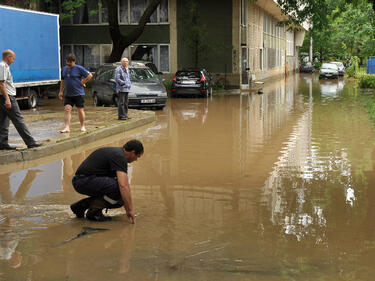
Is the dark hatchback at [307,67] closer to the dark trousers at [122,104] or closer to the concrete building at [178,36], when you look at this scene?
the concrete building at [178,36]

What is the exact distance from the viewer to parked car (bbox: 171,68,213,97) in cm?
2973

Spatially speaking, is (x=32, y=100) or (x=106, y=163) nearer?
(x=106, y=163)

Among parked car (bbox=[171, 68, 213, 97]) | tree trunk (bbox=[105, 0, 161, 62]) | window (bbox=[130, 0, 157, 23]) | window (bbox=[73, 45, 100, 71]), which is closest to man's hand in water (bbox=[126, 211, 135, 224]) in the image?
parked car (bbox=[171, 68, 213, 97])

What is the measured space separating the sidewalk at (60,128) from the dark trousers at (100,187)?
4.26 m

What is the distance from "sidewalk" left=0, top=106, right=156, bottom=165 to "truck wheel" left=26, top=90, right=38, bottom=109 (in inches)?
94.1

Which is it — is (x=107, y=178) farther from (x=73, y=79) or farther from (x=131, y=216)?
(x=73, y=79)

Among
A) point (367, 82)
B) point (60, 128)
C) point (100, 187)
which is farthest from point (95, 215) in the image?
point (367, 82)

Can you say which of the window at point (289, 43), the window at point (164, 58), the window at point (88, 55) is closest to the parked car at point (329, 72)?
the window at point (289, 43)

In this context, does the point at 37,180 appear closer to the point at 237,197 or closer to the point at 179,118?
the point at 237,197

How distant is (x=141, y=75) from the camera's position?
2195cm

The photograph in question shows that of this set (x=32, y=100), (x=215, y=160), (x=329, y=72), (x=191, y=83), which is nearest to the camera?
(x=215, y=160)

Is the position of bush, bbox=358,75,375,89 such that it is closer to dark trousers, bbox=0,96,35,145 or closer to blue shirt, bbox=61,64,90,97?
blue shirt, bbox=61,64,90,97

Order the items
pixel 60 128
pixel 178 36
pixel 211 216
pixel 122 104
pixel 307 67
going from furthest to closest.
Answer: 1. pixel 307 67
2. pixel 178 36
3. pixel 122 104
4. pixel 60 128
5. pixel 211 216

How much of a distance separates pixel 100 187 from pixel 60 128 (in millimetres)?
8587
